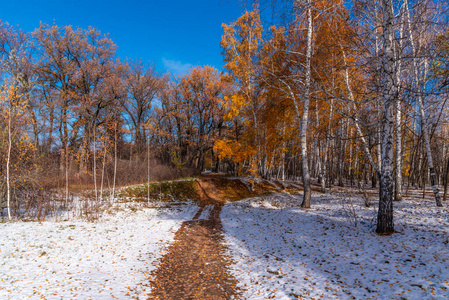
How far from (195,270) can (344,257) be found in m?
4.16

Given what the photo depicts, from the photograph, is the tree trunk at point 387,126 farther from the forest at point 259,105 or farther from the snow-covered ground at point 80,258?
the snow-covered ground at point 80,258

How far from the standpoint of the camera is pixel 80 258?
21.2 ft

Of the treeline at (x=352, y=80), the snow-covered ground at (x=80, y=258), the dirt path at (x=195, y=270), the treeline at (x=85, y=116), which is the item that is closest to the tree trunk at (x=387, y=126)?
the treeline at (x=352, y=80)

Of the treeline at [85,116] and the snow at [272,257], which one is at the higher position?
the treeline at [85,116]

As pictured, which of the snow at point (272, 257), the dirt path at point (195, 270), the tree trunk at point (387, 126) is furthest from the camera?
the tree trunk at point (387, 126)

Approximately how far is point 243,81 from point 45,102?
19928 millimetres

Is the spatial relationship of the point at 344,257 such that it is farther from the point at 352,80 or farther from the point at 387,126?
the point at 352,80

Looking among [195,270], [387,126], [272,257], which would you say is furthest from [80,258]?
[387,126]

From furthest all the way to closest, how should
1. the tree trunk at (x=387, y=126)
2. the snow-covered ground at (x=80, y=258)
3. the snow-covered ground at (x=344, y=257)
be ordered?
the tree trunk at (x=387, y=126) → the snow-covered ground at (x=80, y=258) → the snow-covered ground at (x=344, y=257)

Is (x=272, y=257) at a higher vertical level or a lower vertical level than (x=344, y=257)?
lower

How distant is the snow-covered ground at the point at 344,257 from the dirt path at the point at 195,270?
0.44m

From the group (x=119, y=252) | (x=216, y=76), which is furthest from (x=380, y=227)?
(x=216, y=76)

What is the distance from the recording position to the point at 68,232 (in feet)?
28.0

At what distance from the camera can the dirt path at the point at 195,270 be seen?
510 cm
